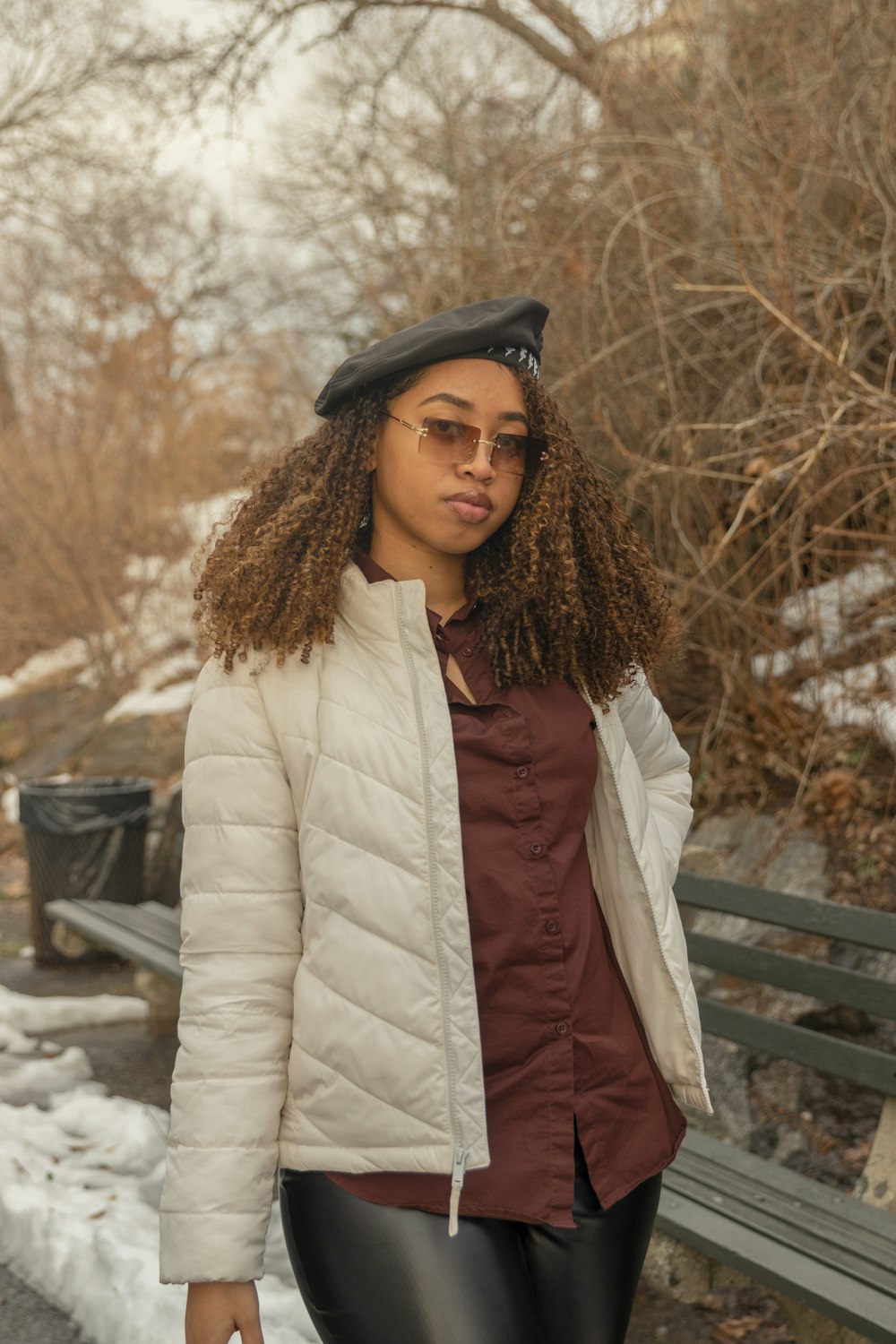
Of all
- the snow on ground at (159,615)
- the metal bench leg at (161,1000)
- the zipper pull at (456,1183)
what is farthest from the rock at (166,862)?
the zipper pull at (456,1183)

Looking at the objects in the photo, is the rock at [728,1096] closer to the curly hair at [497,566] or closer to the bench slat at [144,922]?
the bench slat at [144,922]

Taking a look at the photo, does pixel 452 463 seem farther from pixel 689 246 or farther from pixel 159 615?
pixel 159 615

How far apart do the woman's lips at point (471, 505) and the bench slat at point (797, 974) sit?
6.07 ft

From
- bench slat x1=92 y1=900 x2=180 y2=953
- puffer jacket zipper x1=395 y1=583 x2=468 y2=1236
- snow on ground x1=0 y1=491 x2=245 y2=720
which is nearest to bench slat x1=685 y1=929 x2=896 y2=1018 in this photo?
puffer jacket zipper x1=395 y1=583 x2=468 y2=1236

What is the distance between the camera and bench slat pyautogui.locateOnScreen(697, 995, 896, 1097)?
3330mm

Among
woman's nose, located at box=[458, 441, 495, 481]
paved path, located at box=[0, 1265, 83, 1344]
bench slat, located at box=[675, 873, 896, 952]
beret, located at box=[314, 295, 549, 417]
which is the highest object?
beret, located at box=[314, 295, 549, 417]

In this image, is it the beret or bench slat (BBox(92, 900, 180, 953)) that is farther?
bench slat (BBox(92, 900, 180, 953))

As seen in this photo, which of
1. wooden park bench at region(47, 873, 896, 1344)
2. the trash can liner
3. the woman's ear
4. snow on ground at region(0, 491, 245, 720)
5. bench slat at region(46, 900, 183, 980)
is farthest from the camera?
snow on ground at region(0, 491, 245, 720)

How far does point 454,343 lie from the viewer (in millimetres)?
1924

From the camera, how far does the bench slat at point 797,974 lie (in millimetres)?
3254

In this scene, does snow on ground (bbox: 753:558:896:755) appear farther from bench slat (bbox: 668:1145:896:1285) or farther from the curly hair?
the curly hair

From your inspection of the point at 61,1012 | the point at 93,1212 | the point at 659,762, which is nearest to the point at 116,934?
the point at 61,1012

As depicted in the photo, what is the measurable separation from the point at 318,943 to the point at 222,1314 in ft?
1.59

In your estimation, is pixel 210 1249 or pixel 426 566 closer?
pixel 210 1249
